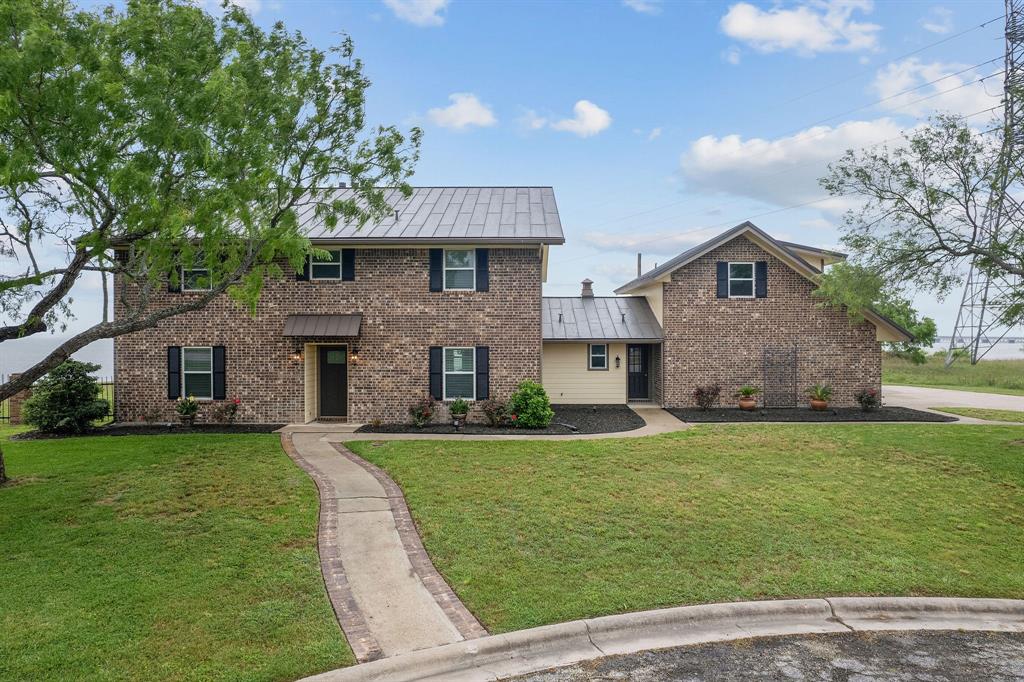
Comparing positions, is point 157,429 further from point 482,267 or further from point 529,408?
point 529,408

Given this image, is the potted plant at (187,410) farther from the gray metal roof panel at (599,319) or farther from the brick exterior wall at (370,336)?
the gray metal roof panel at (599,319)

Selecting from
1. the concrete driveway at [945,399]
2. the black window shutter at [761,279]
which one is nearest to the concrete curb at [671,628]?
the black window shutter at [761,279]

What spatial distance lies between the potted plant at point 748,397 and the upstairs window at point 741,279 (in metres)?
3.08

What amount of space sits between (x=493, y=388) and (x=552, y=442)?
3.13 m

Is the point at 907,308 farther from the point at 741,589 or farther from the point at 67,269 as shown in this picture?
the point at 67,269

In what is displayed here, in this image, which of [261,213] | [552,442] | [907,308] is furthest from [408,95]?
[907,308]

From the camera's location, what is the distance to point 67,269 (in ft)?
27.0

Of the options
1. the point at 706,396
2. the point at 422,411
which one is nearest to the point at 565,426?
the point at 422,411

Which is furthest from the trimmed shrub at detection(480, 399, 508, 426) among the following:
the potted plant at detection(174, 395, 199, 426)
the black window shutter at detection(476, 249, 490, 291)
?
the potted plant at detection(174, 395, 199, 426)

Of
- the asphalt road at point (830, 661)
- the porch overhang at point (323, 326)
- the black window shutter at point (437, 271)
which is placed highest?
the black window shutter at point (437, 271)

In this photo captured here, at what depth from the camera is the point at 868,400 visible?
58.7 feet

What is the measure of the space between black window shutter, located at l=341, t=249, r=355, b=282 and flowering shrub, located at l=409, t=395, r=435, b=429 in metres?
3.83

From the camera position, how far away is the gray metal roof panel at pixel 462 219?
15.0 metres

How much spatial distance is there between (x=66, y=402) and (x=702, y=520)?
594 inches
